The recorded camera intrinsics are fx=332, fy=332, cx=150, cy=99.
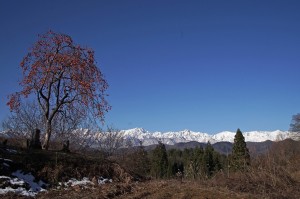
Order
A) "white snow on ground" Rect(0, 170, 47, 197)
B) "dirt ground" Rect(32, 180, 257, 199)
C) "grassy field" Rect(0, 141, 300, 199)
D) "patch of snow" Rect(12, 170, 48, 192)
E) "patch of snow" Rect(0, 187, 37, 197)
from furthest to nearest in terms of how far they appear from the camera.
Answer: "patch of snow" Rect(12, 170, 48, 192), "white snow on ground" Rect(0, 170, 47, 197), "patch of snow" Rect(0, 187, 37, 197), "grassy field" Rect(0, 141, 300, 199), "dirt ground" Rect(32, 180, 257, 199)

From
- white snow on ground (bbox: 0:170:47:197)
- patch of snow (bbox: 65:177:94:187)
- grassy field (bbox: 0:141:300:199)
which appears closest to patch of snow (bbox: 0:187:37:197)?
white snow on ground (bbox: 0:170:47:197)

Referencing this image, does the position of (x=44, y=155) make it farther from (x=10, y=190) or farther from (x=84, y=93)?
(x=84, y=93)

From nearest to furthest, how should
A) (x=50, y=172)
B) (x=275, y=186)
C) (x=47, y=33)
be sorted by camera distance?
(x=275, y=186)
(x=50, y=172)
(x=47, y=33)

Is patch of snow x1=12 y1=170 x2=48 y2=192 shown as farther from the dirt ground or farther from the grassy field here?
the dirt ground

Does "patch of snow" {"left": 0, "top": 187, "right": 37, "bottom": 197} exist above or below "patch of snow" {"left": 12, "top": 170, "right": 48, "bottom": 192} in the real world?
below

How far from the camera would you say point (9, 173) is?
909 centimetres

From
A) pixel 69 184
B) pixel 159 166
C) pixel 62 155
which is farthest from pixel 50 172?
pixel 159 166

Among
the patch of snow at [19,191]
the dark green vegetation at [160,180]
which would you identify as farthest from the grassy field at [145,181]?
the patch of snow at [19,191]

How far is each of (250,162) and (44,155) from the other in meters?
7.44

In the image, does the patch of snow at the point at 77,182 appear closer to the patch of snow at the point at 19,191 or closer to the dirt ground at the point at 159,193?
the dirt ground at the point at 159,193

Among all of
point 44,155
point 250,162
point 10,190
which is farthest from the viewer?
point 250,162

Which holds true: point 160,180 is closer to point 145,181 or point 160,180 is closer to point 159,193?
point 145,181

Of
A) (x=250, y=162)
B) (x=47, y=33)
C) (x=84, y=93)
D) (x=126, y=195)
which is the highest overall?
(x=47, y=33)

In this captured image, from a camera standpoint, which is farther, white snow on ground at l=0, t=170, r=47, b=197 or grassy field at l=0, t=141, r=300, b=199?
white snow on ground at l=0, t=170, r=47, b=197
